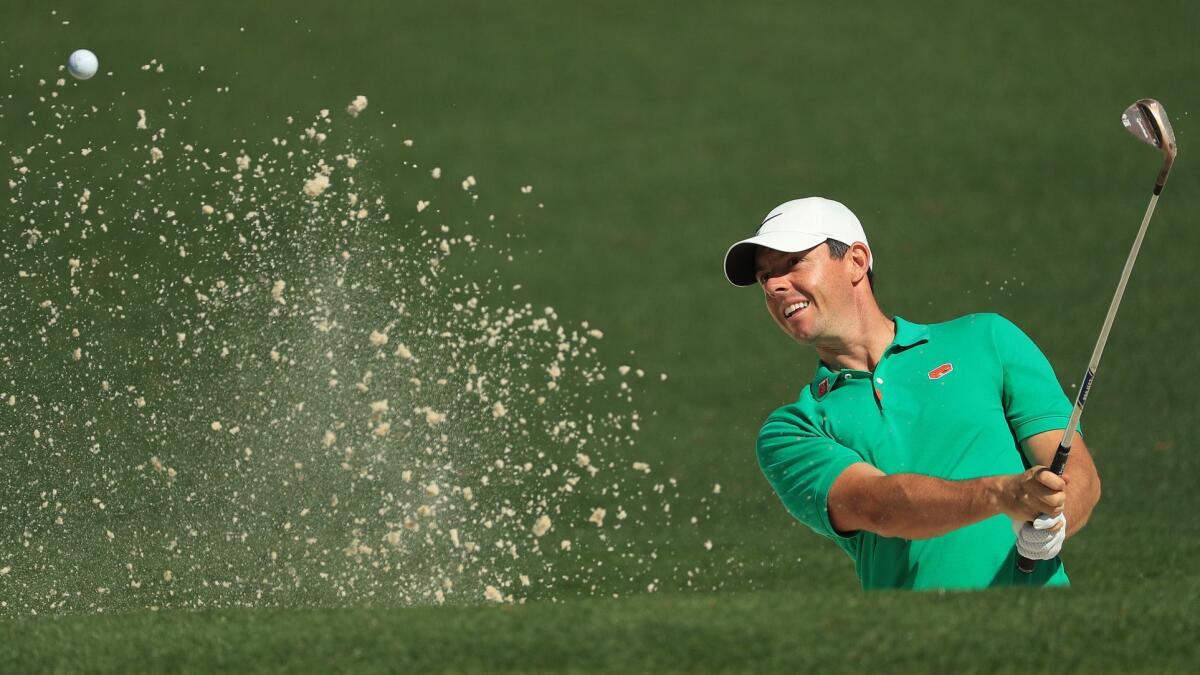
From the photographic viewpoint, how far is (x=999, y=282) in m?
9.06

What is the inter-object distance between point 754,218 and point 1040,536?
22.3 feet

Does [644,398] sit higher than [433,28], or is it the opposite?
[433,28]

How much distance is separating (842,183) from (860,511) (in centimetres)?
692

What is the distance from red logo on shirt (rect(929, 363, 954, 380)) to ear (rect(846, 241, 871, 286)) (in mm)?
272

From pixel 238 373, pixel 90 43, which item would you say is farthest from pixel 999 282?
pixel 90 43

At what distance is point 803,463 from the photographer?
393 centimetres

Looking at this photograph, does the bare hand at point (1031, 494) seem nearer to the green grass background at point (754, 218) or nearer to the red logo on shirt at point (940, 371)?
the green grass background at point (754, 218)

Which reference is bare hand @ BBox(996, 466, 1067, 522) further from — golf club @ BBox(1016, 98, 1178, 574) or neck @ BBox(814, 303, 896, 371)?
neck @ BBox(814, 303, 896, 371)

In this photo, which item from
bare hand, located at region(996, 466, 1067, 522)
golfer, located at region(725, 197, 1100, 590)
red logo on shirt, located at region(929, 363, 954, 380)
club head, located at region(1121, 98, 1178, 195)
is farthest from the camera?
red logo on shirt, located at region(929, 363, 954, 380)

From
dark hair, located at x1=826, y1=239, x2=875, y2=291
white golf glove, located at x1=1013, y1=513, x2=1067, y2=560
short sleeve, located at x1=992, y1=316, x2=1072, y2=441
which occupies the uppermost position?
dark hair, located at x1=826, y1=239, x2=875, y2=291

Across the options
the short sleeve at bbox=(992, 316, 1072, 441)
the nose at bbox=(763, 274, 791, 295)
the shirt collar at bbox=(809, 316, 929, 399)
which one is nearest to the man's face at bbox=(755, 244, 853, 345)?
the nose at bbox=(763, 274, 791, 295)

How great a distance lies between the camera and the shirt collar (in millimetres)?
4004

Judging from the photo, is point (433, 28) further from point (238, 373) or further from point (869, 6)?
point (238, 373)

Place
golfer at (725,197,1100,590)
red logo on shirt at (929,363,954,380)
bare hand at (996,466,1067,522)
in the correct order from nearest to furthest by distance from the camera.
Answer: bare hand at (996,466,1067,522) → golfer at (725,197,1100,590) → red logo on shirt at (929,363,954,380)
